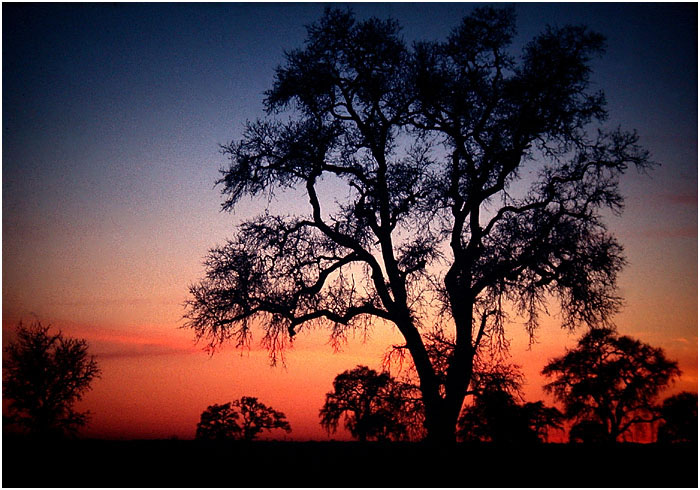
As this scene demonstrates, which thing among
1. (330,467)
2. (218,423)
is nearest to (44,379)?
(218,423)

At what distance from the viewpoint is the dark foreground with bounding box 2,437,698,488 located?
10945 millimetres

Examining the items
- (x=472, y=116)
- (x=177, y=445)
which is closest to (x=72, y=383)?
(x=177, y=445)

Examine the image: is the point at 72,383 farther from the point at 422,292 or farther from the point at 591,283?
the point at 591,283

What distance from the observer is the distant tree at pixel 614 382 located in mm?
34156

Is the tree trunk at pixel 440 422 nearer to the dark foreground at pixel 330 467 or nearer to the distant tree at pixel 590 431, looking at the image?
the dark foreground at pixel 330 467

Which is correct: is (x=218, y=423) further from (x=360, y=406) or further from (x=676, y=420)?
(x=676, y=420)

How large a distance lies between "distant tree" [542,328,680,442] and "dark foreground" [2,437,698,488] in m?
20.6

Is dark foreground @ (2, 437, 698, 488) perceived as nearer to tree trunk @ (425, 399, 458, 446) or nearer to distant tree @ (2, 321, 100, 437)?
tree trunk @ (425, 399, 458, 446)

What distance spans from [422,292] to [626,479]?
20.0 ft

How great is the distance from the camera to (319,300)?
1529cm

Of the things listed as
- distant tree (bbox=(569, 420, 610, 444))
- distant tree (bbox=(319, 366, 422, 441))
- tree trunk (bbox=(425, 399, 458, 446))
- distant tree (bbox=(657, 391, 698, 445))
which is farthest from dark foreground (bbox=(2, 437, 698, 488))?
distant tree (bbox=(657, 391, 698, 445))

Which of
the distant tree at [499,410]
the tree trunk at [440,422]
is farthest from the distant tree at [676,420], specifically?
the tree trunk at [440,422]

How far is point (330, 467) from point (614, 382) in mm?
27398

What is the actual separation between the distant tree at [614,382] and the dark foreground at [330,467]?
67.4ft
